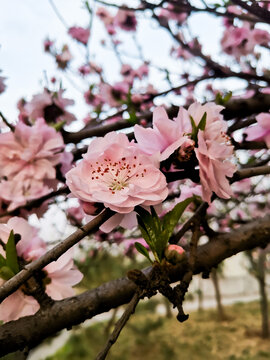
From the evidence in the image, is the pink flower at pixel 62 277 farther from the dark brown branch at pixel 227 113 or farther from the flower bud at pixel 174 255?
the dark brown branch at pixel 227 113

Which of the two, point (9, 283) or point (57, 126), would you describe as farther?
point (57, 126)

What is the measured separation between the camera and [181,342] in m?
6.55

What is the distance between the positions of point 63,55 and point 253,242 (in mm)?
3155

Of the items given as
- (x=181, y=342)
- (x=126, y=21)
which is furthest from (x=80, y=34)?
(x=181, y=342)

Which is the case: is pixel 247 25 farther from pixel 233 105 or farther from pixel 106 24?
pixel 106 24

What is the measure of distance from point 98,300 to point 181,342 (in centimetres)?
649

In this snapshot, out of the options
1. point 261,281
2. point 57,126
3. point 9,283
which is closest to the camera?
point 9,283

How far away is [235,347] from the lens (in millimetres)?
6129

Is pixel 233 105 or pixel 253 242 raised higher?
pixel 233 105

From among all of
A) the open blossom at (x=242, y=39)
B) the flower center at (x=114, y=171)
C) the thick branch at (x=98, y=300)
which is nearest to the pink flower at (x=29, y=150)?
the thick branch at (x=98, y=300)

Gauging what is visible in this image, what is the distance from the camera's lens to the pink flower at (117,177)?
47 centimetres

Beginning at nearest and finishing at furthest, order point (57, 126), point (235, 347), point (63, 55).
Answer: point (57, 126) < point (63, 55) < point (235, 347)

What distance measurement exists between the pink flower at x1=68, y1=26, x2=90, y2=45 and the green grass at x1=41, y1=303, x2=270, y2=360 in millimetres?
4508

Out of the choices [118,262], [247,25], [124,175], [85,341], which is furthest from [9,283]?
[118,262]
